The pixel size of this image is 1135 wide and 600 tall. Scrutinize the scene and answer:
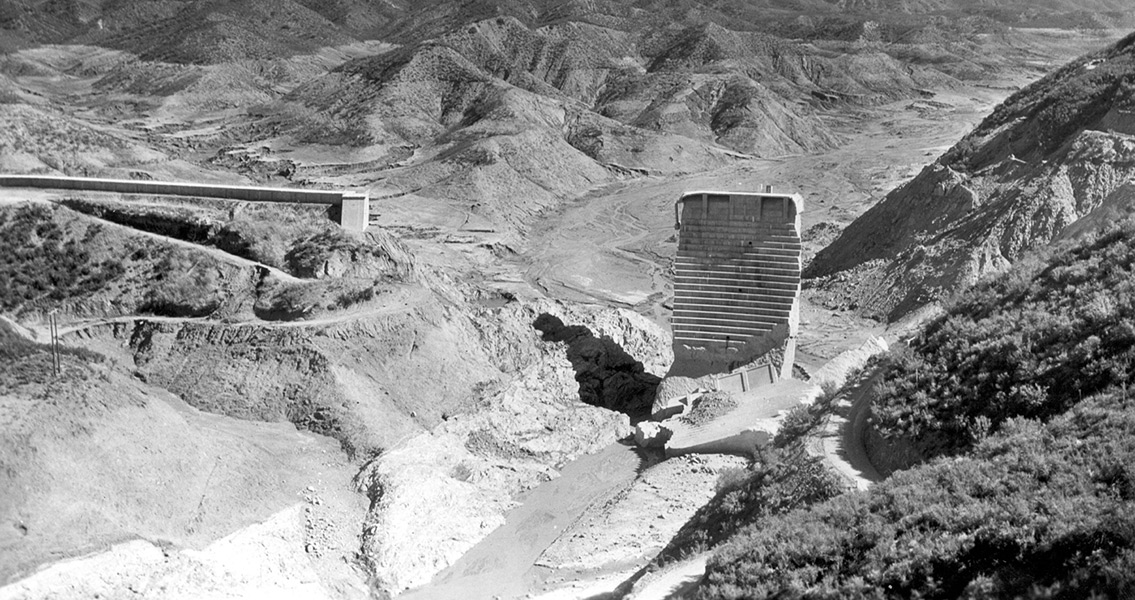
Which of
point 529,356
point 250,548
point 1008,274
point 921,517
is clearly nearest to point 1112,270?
point 1008,274

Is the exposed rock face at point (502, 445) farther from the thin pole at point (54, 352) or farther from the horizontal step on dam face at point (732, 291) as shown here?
the thin pole at point (54, 352)

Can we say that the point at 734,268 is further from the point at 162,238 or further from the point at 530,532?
the point at 162,238

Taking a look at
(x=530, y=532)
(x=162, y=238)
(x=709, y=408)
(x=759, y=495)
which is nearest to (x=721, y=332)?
(x=709, y=408)

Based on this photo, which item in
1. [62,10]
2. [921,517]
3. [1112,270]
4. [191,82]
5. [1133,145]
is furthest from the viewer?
[62,10]

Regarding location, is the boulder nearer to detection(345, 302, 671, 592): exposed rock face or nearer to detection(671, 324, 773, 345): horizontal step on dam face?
detection(345, 302, 671, 592): exposed rock face

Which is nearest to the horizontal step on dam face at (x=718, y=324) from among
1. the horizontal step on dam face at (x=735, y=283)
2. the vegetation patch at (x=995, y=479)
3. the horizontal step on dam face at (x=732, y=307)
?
the horizontal step on dam face at (x=732, y=307)

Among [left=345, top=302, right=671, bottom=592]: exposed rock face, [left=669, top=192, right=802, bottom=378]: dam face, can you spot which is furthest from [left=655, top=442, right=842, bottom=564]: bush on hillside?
[left=669, top=192, right=802, bottom=378]: dam face

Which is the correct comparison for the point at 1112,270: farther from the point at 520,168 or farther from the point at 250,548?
the point at 520,168

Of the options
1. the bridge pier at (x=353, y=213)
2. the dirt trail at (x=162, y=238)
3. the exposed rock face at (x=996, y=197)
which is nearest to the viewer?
the dirt trail at (x=162, y=238)
